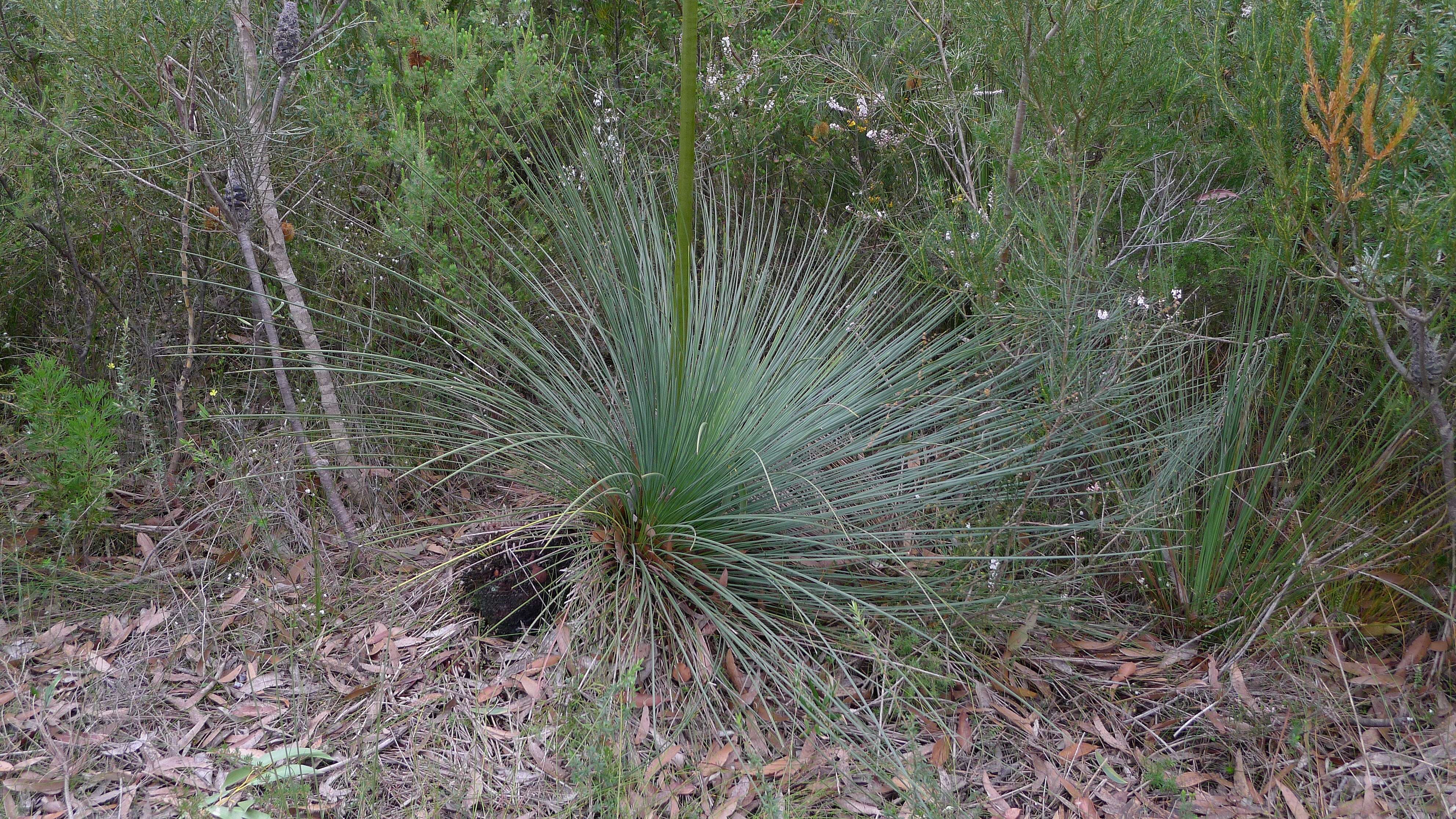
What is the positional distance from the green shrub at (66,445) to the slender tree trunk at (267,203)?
609 mm

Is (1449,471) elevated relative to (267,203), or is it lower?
lower

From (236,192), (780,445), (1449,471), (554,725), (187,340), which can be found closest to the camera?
(554,725)

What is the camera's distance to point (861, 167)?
3705 millimetres

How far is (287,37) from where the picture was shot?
2475 millimetres

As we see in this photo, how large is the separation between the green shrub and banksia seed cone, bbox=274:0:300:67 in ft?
3.64

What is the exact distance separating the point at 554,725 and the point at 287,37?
196cm

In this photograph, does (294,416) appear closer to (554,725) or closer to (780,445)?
(554,725)

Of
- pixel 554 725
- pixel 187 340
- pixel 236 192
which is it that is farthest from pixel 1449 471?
pixel 187 340

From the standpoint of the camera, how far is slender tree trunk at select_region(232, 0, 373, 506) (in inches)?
101

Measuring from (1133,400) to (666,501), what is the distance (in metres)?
1.40

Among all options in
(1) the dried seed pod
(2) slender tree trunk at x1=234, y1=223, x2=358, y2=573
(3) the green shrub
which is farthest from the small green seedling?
(1) the dried seed pod

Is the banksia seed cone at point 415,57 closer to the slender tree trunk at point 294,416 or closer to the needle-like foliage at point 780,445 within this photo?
the needle-like foliage at point 780,445

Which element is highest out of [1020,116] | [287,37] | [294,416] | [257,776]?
[287,37]

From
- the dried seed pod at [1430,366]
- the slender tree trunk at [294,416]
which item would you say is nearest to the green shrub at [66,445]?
the slender tree trunk at [294,416]
